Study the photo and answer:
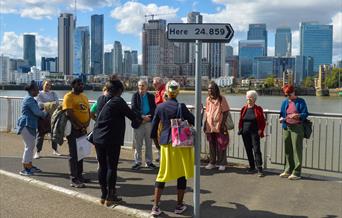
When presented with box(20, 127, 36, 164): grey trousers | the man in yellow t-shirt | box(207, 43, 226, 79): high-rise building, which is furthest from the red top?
box(20, 127, 36, 164): grey trousers

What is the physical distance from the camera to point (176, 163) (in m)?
5.81

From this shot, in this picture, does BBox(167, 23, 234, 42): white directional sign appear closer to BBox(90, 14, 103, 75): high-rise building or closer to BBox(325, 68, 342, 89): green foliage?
BBox(90, 14, 103, 75): high-rise building

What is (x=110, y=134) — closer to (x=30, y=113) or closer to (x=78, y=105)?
(x=78, y=105)

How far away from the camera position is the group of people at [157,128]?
5.86 meters

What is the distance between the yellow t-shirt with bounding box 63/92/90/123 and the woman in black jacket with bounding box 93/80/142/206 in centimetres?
114

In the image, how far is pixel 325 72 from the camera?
155875 millimetres

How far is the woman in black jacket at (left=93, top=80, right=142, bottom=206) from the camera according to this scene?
6164mm

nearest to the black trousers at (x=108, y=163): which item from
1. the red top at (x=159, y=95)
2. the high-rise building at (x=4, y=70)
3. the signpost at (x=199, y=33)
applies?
the signpost at (x=199, y=33)

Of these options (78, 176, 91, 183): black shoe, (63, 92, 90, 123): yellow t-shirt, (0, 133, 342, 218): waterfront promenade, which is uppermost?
(63, 92, 90, 123): yellow t-shirt

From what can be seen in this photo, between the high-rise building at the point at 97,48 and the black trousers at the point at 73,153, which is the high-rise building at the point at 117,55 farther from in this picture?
the black trousers at the point at 73,153

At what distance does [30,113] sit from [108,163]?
2.72 metres

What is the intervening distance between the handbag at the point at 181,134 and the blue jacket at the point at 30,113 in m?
3.48

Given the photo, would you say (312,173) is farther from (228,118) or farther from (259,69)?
(259,69)

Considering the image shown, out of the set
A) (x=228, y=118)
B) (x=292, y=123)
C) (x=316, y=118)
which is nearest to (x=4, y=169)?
(x=228, y=118)
